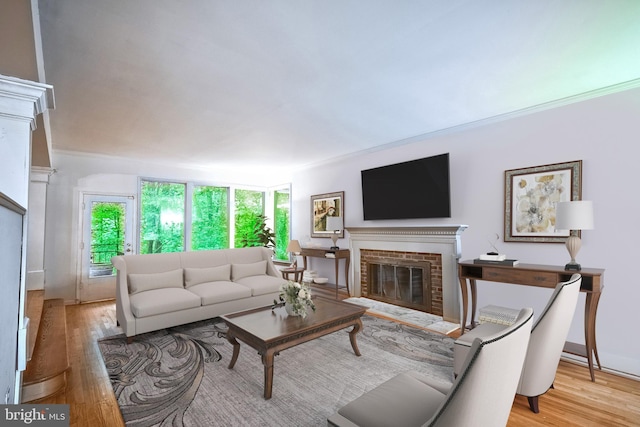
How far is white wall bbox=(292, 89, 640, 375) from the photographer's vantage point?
9.30 ft

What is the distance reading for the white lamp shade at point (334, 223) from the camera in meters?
5.56

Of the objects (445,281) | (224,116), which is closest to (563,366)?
(445,281)

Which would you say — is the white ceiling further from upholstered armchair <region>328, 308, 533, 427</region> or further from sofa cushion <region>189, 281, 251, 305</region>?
sofa cushion <region>189, 281, 251, 305</region>

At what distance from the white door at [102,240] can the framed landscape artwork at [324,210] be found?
11.5 ft

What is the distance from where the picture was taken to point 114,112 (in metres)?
3.46

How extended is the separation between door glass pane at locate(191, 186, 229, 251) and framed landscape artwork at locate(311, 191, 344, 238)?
7.06ft

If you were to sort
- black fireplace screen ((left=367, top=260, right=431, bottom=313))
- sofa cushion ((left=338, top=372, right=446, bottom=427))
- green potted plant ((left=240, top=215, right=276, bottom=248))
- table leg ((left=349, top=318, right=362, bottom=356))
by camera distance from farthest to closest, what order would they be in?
green potted plant ((left=240, top=215, right=276, bottom=248))
black fireplace screen ((left=367, top=260, right=431, bottom=313))
table leg ((left=349, top=318, right=362, bottom=356))
sofa cushion ((left=338, top=372, right=446, bottom=427))

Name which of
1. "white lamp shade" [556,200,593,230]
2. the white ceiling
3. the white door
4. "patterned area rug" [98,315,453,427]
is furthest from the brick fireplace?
the white door

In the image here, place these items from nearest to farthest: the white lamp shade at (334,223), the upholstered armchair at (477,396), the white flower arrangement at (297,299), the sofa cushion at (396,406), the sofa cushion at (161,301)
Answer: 1. the upholstered armchair at (477,396)
2. the sofa cushion at (396,406)
3. the white flower arrangement at (297,299)
4. the sofa cushion at (161,301)
5. the white lamp shade at (334,223)

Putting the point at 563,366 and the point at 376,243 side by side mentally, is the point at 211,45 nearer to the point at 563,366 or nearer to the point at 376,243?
the point at 376,243

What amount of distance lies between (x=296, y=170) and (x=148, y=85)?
13.8 ft

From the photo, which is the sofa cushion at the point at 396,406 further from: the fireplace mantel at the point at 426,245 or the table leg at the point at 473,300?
the fireplace mantel at the point at 426,245

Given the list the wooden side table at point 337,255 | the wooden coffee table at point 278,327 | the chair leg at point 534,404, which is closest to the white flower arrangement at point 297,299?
the wooden coffee table at point 278,327

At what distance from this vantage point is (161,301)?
3.45 m
